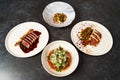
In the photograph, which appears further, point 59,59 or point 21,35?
point 21,35

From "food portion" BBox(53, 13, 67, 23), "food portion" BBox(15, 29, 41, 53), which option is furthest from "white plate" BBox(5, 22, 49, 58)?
"food portion" BBox(53, 13, 67, 23)

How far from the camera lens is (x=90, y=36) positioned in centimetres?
131

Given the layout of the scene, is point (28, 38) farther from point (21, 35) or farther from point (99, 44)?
point (99, 44)

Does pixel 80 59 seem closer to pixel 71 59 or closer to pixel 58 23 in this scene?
pixel 71 59

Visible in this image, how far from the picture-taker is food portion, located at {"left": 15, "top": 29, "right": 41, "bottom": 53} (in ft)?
3.97

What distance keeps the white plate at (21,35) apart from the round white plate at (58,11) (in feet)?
0.30

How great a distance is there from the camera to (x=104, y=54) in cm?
124

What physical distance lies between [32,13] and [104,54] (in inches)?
26.8

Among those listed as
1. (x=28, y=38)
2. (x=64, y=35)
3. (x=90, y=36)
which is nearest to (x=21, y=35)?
(x=28, y=38)

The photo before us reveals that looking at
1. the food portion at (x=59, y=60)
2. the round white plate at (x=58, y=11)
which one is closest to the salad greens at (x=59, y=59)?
the food portion at (x=59, y=60)

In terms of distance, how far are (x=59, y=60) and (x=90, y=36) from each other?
347 millimetres

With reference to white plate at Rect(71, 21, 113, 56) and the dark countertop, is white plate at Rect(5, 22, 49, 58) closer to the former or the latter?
the dark countertop

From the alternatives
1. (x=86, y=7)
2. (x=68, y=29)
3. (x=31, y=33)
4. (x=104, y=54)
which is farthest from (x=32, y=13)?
(x=104, y=54)

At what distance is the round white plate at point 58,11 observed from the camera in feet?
4.37
